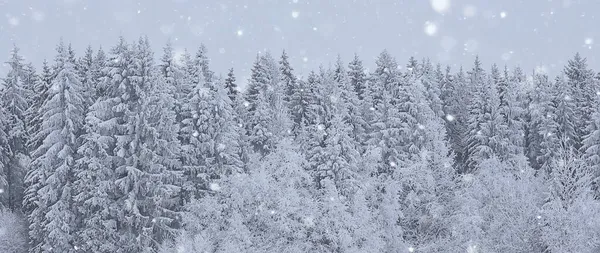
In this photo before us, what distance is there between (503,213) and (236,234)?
14.1 metres

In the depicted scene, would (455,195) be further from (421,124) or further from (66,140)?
(66,140)

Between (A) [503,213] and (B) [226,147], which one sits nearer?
(A) [503,213]

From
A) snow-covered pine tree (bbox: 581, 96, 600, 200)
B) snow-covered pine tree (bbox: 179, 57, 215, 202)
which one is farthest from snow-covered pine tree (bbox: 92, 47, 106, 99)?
snow-covered pine tree (bbox: 581, 96, 600, 200)

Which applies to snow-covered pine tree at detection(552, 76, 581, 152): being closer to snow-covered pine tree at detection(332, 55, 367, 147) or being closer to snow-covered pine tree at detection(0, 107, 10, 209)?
snow-covered pine tree at detection(332, 55, 367, 147)

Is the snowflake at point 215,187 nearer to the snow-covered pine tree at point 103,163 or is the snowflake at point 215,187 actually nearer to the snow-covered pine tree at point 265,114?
the snow-covered pine tree at point 103,163

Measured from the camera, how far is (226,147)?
3719 cm

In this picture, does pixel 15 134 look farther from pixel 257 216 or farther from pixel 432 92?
pixel 432 92

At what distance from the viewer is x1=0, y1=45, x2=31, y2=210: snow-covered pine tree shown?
43441 mm

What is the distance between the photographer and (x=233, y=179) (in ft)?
106

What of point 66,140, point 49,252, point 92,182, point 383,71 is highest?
point 383,71

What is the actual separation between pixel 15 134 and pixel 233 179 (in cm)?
2015

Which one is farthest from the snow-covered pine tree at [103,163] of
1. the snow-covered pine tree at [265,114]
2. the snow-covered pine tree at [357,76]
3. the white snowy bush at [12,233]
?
the snow-covered pine tree at [357,76]

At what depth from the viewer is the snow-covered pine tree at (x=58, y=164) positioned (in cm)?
3500

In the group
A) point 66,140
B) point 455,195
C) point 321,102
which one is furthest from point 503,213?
point 66,140
